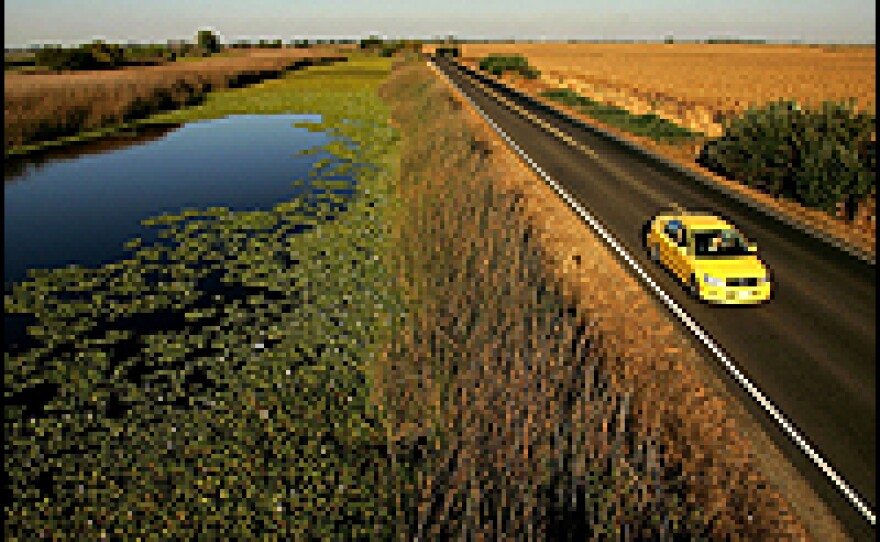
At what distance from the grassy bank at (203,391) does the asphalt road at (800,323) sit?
7564 mm

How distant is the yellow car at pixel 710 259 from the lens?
461 inches

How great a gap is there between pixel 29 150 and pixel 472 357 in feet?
124

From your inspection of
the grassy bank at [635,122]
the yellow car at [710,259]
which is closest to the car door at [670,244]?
the yellow car at [710,259]

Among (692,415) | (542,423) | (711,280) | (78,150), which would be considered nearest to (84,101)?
(78,150)

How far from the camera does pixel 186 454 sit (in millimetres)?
9055

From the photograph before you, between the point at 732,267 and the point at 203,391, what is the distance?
1286 centimetres

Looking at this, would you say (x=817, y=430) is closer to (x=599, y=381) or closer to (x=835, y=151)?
(x=599, y=381)

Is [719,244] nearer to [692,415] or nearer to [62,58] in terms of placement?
[692,415]

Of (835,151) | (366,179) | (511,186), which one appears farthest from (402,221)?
(835,151)

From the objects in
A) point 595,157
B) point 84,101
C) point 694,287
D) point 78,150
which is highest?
point 84,101

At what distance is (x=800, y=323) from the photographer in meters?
11.2

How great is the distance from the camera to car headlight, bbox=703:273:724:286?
11750 millimetres

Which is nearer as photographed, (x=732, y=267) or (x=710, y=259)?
(x=732, y=267)

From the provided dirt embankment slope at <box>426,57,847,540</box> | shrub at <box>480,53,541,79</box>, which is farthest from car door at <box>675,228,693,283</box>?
shrub at <box>480,53,541,79</box>
